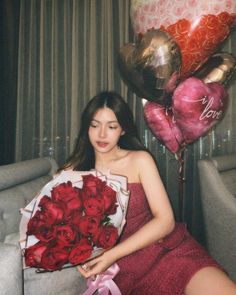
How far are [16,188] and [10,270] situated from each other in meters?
1.11

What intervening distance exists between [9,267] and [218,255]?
5.97ft

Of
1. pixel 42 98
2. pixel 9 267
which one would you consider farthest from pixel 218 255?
pixel 42 98

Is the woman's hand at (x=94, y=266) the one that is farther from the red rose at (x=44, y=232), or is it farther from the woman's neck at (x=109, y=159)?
the woman's neck at (x=109, y=159)

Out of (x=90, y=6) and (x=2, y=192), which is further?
(x=90, y=6)

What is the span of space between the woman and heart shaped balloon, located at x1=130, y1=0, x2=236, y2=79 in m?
0.60

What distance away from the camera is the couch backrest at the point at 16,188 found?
171 centimetres

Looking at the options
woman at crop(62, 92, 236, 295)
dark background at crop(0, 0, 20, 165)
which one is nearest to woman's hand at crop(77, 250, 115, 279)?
woman at crop(62, 92, 236, 295)

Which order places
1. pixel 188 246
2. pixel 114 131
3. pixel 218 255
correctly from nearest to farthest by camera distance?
pixel 188 246 < pixel 114 131 < pixel 218 255

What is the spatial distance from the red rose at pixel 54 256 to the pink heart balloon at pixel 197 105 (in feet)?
4.41

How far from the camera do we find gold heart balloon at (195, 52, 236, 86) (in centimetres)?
219

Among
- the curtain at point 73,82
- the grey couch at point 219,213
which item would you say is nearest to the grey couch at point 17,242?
the curtain at point 73,82

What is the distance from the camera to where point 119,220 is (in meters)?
1.16

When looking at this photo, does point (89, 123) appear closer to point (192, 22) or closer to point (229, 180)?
point (192, 22)

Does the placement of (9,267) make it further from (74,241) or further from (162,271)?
(162,271)
